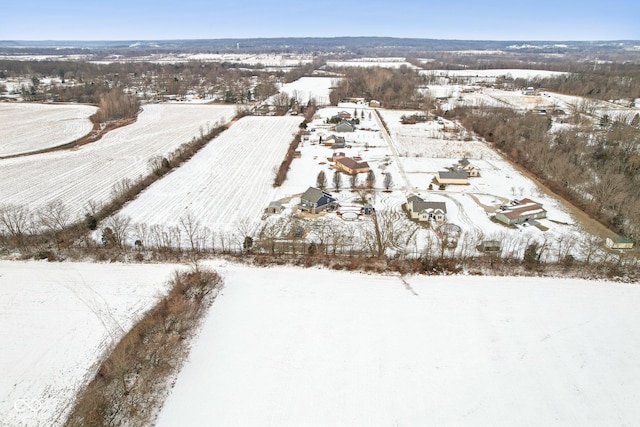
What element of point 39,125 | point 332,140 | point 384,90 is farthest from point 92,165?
point 384,90

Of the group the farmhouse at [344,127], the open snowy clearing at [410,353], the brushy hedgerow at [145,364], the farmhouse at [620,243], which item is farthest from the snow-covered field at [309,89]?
the brushy hedgerow at [145,364]

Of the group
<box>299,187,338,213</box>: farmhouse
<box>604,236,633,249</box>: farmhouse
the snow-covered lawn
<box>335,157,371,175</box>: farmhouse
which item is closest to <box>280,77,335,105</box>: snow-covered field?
the snow-covered lawn

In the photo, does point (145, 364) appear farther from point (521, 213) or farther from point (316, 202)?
point (521, 213)

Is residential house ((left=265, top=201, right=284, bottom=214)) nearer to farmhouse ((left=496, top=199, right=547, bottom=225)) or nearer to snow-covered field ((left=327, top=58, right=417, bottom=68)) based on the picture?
farmhouse ((left=496, top=199, right=547, bottom=225))

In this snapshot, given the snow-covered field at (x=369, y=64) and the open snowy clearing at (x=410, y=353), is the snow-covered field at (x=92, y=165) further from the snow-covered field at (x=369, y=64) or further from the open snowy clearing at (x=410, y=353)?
the snow-covered field at (x=369, y=64)

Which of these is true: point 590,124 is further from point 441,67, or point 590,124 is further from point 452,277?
point 441,67

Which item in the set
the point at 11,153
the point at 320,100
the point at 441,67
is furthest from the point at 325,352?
the point at 441,67
